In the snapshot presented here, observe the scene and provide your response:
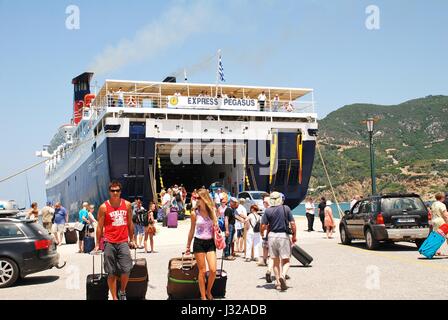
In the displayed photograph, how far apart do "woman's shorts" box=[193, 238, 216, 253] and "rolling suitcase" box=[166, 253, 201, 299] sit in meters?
0.44

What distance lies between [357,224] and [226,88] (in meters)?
21.0

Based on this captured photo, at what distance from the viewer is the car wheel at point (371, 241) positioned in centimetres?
1446

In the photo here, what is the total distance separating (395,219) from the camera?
14.2 m

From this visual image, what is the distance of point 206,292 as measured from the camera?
8.11 meters

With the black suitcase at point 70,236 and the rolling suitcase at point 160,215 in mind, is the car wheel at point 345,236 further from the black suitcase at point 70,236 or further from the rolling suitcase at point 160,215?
the rolling suitcase at point 160,215

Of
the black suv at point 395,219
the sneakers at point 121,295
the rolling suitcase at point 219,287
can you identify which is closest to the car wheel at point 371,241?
the black suv at point 395,219

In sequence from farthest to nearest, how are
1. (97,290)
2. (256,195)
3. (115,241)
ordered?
1. (256,195)
2. (97,290)
3. (115,241)

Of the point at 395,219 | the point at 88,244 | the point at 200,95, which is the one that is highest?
the point at 200,95

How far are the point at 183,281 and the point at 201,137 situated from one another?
22.9m

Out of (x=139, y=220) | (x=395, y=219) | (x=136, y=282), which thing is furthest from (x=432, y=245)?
(x=139, y=220)

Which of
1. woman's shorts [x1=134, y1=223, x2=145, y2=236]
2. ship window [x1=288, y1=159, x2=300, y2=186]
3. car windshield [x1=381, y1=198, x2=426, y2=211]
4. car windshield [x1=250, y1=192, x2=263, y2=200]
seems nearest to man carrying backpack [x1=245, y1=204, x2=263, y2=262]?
car windshield [x1=381, y1=198, x2=426, y2=211]

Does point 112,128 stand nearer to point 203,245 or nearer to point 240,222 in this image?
point 240,222
